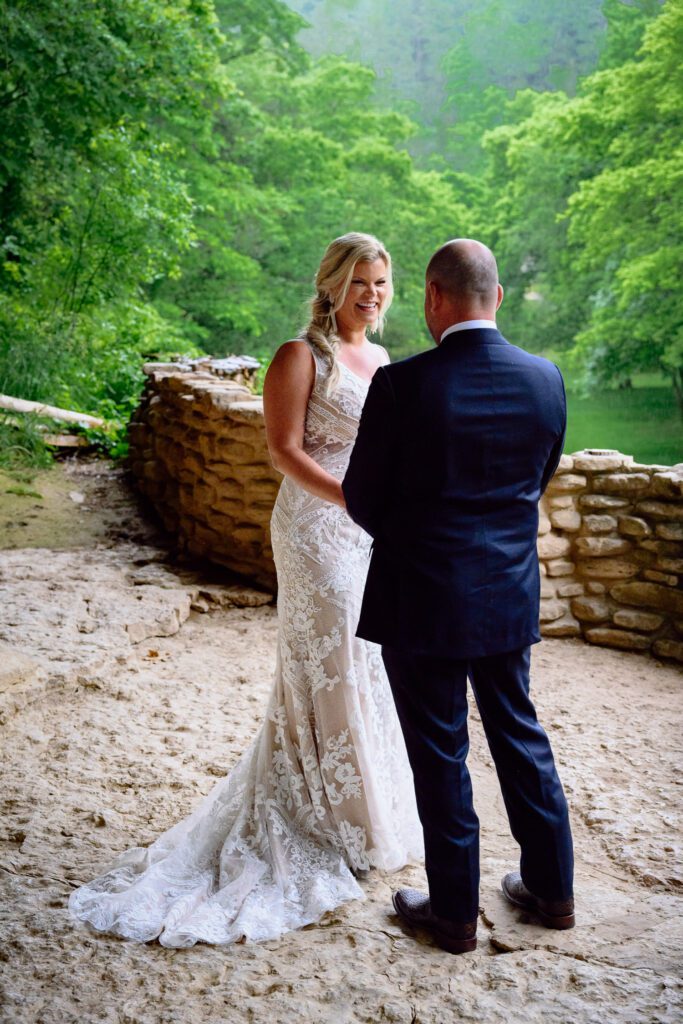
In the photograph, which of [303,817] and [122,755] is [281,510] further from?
[122,755]

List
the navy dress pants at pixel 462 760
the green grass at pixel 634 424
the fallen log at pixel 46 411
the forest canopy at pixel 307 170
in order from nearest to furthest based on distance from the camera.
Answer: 1. the navy dress pants at pixel 462 760
2. the fallen log at pixel 46 411
3. the forest canopy at pixel 307 170
4. the green grass at pixel 634 424

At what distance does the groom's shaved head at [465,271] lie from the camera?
6.38 feet

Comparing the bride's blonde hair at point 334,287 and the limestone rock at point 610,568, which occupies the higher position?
the bride's blonde hair at point 334,287

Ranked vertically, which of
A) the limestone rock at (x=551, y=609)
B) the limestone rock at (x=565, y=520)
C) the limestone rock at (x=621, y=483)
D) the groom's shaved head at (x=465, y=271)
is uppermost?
the groom's shaved head at (x=465, y=271)

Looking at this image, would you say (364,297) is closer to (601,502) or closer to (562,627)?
(601,502)

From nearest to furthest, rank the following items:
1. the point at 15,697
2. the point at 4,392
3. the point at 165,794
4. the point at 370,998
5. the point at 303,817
Result: the point at 370,998 < the point at 303,817 < the point at 165,794 < the point at 15,697 < the point at 4,392

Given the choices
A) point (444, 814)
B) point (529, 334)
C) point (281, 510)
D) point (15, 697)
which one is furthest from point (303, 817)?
point (529, 334)

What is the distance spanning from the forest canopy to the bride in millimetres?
5440

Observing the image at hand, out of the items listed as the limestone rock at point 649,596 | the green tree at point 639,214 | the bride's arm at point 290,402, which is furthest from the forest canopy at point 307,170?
the bride's arm at point 290,402

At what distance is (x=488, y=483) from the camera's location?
→ 1952 mm

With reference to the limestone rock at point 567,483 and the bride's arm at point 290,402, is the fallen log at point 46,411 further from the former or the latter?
the bride's arm at point 290,402

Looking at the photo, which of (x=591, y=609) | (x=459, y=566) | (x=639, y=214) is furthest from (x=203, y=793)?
(x=639, y=214)

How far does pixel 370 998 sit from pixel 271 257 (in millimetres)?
16737

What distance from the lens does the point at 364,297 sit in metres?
2.57
